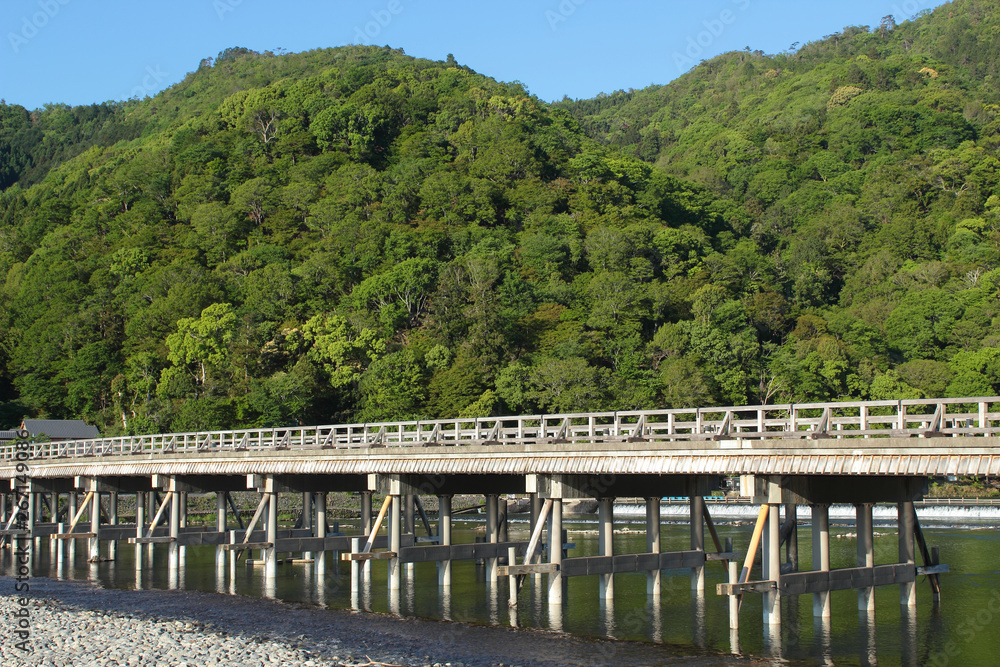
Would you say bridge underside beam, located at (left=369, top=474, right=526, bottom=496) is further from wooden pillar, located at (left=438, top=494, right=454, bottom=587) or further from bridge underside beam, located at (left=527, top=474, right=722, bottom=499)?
bridge underside beam, located at (left=527, top=474, right=722, bottom=499)

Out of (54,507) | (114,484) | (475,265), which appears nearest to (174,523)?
(114,484)

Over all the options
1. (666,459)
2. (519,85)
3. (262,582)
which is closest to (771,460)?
(666,459)

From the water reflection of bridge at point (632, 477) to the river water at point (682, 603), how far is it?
87 centimetres

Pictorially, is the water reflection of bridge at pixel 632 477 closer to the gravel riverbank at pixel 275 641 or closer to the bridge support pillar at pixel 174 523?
the bridge support pillar at pixel 174 523

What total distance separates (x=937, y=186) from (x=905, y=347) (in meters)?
46.3

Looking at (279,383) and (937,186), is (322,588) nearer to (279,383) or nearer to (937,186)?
(279,383)

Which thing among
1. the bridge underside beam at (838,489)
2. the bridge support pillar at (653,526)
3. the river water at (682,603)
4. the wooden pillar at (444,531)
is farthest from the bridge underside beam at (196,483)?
the bridge underside beam at (838,489)

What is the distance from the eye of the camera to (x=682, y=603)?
→ 34625mm

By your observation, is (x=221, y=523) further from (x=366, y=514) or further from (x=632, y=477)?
(x=632, y=477)

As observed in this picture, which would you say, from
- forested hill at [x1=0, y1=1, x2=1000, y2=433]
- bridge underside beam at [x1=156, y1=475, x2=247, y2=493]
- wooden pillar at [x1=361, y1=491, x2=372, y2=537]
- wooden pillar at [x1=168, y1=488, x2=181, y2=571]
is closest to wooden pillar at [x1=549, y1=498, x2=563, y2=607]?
wooden pillar at [x1=361, y1=491, x2=372, y2=537]

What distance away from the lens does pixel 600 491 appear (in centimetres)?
3158

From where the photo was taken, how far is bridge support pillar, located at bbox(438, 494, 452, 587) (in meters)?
37.6

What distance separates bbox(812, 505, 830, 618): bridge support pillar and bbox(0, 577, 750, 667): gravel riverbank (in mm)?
4229

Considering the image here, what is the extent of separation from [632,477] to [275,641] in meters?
11.8
